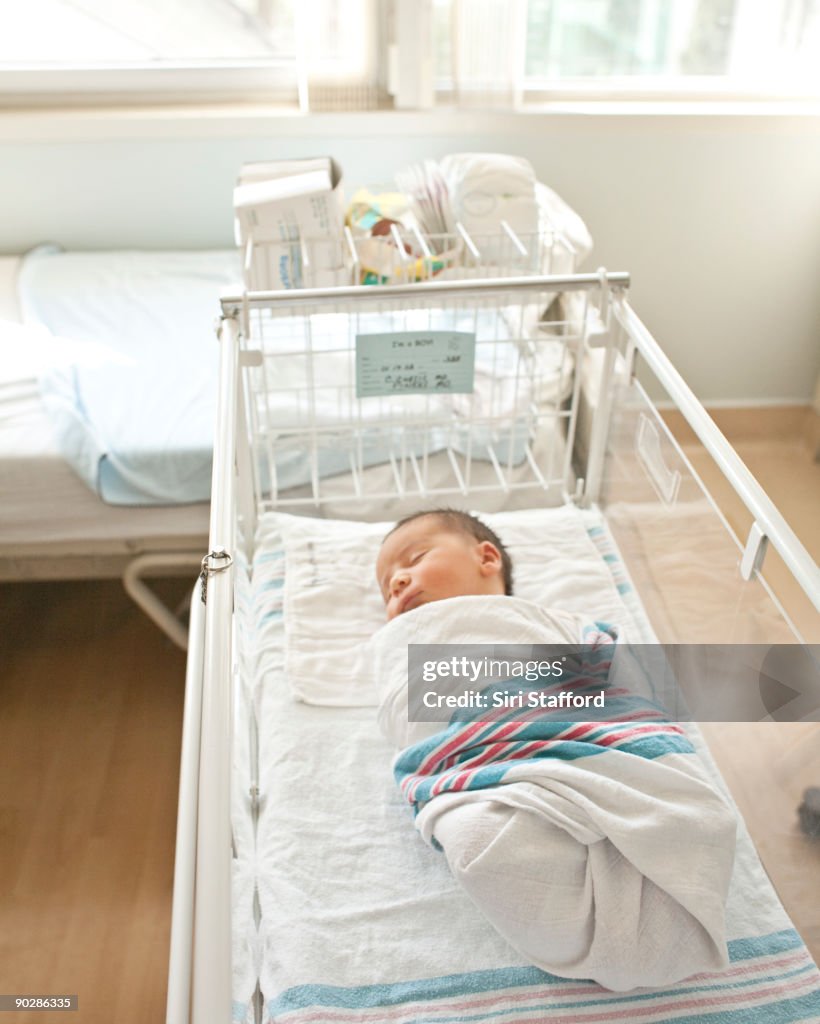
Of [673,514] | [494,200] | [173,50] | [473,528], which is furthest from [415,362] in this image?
[173,50]

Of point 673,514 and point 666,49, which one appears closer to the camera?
point 673,514

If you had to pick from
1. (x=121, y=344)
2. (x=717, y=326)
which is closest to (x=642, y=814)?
(x=121, y=344)

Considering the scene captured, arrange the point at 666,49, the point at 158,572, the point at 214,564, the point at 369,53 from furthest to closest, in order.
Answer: the point at 666,49 < the point at 369,53 < the point at 158,572 < the point at 214,564

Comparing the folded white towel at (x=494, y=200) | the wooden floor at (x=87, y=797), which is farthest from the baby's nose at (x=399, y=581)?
the folded white towel at (x=494, y=200)

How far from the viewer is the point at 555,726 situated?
96 centimetres

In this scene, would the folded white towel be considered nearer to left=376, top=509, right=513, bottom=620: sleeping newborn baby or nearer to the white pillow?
the white pillow

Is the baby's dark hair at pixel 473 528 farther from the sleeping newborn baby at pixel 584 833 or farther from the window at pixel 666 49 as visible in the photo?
the window at pixel 666 49

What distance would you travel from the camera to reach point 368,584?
4.44ft

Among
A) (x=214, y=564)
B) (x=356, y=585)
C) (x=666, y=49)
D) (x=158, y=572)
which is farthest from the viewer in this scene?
(x=666, y=49)

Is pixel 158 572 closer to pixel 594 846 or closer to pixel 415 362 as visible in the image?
pixel 415 362

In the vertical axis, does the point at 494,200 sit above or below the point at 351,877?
above

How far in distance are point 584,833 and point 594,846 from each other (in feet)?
0.06

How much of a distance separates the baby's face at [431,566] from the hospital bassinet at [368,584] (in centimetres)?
11

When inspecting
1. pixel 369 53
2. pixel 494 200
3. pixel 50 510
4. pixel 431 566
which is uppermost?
pixel 369 53
